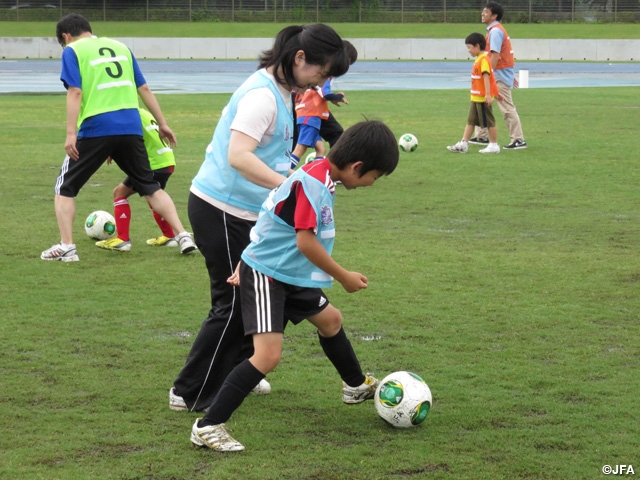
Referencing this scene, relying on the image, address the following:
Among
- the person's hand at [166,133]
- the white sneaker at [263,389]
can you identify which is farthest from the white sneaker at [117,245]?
the white sneaker at [263,389]

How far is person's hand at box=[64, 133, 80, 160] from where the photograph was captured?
752cm

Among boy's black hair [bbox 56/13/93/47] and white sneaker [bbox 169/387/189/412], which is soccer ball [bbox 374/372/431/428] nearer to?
white sneaker [bbox 169/387/189/412]

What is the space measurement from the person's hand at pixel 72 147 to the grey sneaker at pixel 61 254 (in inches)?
30.0

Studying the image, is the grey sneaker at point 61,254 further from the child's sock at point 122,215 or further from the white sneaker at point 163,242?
the white sneaker at point 163,242

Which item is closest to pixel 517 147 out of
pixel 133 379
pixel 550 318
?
pixel 550 318

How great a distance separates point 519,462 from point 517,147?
37.0ft

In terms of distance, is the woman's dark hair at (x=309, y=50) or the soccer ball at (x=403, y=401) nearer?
the woman's dark hair at (x=309, y=50)

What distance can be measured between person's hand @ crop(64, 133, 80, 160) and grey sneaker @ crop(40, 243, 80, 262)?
76 cm

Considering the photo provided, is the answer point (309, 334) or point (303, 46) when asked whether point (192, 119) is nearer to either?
point (309, 334)

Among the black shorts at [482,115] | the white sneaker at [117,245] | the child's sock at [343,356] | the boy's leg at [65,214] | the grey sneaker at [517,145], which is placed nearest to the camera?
the child's sock at [343,356]

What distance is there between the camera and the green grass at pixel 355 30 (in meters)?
49.0

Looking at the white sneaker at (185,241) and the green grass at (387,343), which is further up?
the white sneaker at (185,241)

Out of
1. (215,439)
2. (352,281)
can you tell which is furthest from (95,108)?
(352,281)

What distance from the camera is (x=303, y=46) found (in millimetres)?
4148
